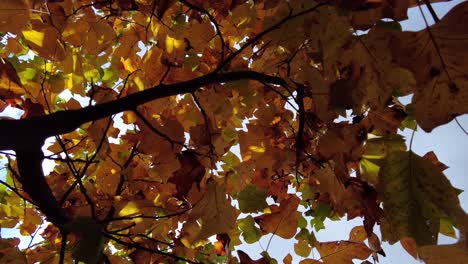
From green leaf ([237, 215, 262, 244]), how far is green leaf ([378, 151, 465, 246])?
1.28 meters

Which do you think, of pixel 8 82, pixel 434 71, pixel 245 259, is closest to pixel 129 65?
pixel 8 82

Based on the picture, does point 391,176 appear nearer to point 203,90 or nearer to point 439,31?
point 439,31

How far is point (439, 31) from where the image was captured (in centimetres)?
88

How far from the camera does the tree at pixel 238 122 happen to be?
950 millimetres

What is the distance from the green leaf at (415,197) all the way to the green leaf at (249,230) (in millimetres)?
1285

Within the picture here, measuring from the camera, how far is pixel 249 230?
7.16ft

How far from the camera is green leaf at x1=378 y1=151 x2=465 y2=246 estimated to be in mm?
938

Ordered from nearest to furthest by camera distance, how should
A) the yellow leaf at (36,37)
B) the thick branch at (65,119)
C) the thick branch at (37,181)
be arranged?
the thick branch at (65,119), the thick branch at (37,181), the yellow leaf at (36,37)

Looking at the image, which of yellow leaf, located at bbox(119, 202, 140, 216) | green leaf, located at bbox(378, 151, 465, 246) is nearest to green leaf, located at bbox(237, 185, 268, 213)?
yellow leaf, located at bbox(119, 202, 140, 216)

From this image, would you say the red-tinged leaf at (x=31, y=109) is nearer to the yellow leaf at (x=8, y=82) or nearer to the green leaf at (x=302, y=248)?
the yellow leaf at (x=8, y=82)

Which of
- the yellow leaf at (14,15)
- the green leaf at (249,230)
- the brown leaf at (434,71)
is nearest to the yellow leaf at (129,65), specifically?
the yellow leaf at (14,15)

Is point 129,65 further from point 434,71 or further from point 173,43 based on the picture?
point 434,71

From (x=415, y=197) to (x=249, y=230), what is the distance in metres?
1.34

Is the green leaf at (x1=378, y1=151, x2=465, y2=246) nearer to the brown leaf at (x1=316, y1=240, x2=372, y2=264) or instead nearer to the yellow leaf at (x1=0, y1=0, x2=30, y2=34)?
the brown leaf at (x1=316, y1=240, x2=372, y2=264)
